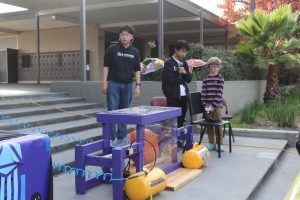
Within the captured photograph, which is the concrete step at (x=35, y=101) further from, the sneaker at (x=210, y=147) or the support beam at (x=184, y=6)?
the support beam at (x=184, y=6)

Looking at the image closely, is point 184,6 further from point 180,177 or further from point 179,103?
point 180,177

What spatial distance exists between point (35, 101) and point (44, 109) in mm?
577

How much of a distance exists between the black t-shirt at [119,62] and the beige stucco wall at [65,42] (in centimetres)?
1226

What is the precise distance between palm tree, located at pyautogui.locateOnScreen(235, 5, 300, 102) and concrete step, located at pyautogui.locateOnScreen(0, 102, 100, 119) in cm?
505

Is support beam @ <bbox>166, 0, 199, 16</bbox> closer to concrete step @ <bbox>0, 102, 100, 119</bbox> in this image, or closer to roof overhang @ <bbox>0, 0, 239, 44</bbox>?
roof overhang @ <bbox>0, 0, 239, 44</bbox>

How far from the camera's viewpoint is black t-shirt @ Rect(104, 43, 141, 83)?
5223 millimetres

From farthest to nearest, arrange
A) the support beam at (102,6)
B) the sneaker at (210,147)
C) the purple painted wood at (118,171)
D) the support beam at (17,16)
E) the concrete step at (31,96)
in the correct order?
the support beam at (17,16)
the support beam at (102,6)
the concrete step at (31,96)
the sneaker at (210,147)
the purple painted wood at (118,171)

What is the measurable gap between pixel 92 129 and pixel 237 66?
5.84 metres

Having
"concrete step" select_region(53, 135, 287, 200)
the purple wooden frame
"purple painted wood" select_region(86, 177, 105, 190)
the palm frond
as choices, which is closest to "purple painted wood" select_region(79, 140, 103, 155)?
the purple wooden frame

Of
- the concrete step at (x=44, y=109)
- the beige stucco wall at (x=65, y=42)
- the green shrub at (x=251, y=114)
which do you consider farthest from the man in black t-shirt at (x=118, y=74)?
the beige stucco wall at (x=65, y=42)

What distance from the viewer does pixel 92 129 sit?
7.20 meters

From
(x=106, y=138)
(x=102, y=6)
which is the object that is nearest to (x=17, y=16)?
(x=102, y=6)

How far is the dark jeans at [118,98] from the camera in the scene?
17.0 ft

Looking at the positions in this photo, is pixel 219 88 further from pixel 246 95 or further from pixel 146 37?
pixel 146 37
